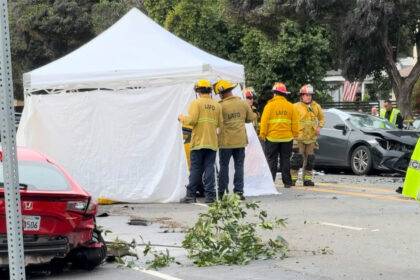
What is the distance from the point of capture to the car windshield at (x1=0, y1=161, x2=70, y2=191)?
7.07 metres

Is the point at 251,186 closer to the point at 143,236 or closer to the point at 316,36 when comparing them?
the point at 143,236

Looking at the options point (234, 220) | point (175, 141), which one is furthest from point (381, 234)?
point (175, 141)

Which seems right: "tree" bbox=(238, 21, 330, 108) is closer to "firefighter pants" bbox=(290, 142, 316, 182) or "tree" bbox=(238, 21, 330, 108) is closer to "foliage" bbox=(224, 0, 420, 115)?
"foliage" bbox=(224, 0, 420, 115)

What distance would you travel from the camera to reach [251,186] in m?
13.7

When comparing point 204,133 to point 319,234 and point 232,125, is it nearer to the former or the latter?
point 232,125

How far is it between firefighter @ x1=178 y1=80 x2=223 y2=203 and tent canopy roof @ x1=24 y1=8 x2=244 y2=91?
0.59m

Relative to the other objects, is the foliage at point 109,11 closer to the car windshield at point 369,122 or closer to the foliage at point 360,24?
the foliage at point 360,24

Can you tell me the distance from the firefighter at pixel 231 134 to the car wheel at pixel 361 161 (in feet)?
19.7

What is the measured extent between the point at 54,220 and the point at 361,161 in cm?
1222

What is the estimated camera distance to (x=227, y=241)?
8.01 m

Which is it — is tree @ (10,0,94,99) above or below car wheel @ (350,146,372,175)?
above

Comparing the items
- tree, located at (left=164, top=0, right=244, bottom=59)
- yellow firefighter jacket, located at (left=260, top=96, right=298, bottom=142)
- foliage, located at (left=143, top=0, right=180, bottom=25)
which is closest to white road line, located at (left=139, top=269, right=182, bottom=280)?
yellow firefighter jacket, located at (left=260, top=96, right=298, bottom=142)

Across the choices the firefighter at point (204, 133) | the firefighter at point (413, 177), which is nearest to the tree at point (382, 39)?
the firefighter at point (413, 177)

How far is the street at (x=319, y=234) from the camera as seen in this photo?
730 cm
